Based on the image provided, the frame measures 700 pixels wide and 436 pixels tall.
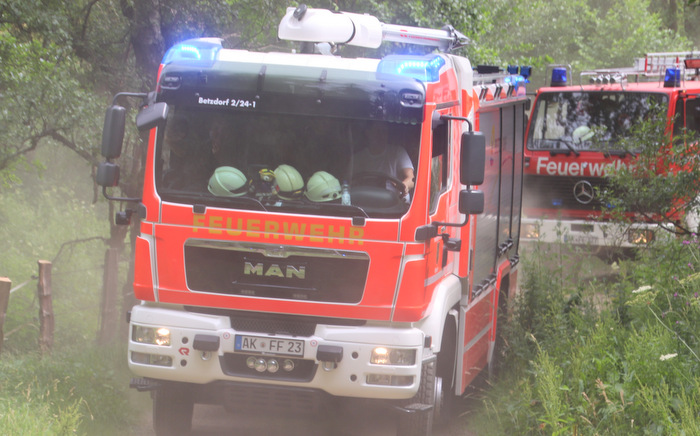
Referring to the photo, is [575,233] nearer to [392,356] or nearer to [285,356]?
[392,356]

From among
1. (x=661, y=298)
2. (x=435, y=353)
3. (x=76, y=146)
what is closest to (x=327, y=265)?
(x=435, y=353)

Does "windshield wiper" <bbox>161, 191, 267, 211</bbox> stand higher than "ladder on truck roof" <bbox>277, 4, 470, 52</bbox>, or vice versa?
"ladder on truck roof" <bbox>277, 4, 470, 52</bbox>

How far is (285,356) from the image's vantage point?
655 centimetres

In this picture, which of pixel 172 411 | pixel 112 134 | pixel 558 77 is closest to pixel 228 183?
pixel 112 134

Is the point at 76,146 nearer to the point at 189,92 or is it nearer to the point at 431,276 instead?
the point at 189,92

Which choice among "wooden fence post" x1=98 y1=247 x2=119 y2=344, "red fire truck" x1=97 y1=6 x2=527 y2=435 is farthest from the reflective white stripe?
"wooden fence post" x1=98 y1=247 x2=119 y2=344

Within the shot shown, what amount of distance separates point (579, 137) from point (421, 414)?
7.71 metres

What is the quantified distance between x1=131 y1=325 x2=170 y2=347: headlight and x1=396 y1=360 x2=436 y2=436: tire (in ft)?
5.51

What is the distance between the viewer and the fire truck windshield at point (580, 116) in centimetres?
1351

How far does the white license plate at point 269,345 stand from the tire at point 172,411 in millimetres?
793

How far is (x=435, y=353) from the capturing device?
6922 millimetres

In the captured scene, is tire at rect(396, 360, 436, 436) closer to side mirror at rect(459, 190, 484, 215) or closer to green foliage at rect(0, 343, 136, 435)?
side mirror at rect(459, 190, 484, 215)

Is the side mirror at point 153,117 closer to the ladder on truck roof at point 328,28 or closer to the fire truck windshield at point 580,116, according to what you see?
the ladder on truck roof at point 328,28

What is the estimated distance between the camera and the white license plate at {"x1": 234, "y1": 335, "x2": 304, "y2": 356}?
258 inches
